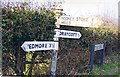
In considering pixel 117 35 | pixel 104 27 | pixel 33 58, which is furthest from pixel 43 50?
pixel 117 35

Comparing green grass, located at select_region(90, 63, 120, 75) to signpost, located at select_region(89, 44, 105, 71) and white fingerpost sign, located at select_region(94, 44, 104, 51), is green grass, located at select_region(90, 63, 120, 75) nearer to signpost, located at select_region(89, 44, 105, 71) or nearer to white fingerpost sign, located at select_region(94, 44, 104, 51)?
signpost, located at select_region(89, 44, 105, 71)

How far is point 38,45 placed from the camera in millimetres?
4359

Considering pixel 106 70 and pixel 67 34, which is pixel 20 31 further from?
pixel 106 70

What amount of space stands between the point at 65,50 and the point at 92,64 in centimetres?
70

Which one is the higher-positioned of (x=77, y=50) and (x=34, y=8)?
(x=34, y=8)

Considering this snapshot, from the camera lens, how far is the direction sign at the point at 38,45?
4.30 m

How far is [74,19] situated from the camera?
15.8 feet

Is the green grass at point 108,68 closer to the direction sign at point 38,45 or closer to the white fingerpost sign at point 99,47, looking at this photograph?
the white fingerpost sign at point 99,47

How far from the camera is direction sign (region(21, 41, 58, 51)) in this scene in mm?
4297

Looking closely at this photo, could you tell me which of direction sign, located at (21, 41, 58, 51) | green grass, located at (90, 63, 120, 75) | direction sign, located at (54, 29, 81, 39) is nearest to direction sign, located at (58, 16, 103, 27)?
direction sign, located at (54, 29, 81, 39)

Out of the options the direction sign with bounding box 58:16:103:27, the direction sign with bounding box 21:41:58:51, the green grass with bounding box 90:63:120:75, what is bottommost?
the green grass with bounding box 90:63:120:75

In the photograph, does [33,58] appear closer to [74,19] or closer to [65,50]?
[65,50]

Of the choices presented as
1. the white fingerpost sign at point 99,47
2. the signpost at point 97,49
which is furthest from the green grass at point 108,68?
the white fingerpost sign at point 99,47

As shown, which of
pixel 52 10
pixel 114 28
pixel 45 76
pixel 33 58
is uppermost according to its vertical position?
pixel 52 10
